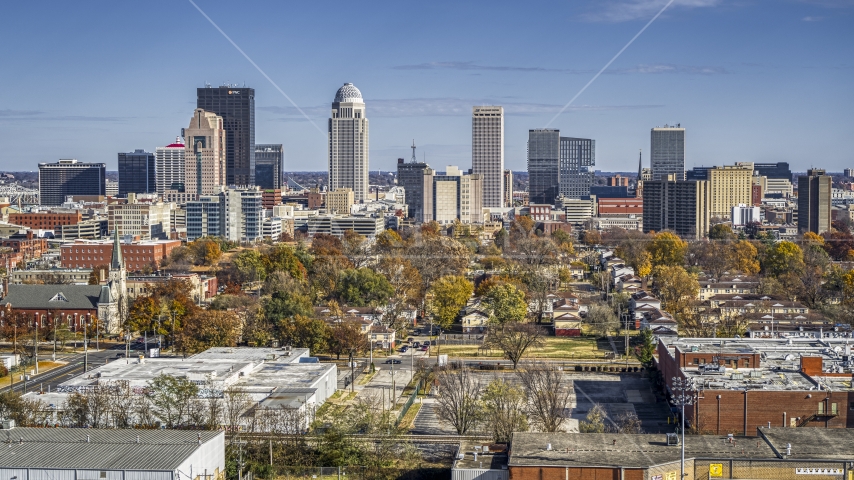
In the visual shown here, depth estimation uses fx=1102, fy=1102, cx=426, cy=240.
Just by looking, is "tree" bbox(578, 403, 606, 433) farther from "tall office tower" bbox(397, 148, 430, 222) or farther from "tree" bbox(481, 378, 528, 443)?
"tall office tower" bbox(397, 148, 430, 222)

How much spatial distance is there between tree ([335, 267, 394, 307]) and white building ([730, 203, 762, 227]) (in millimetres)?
82789

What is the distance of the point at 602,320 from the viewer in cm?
5416

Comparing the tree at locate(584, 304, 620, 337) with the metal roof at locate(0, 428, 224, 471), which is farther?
the tree at locate(584, 304, 620, 337)

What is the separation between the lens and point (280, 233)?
115250 millimetres

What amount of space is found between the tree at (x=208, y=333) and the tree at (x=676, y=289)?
23083 millimetres

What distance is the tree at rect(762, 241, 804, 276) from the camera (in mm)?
73062

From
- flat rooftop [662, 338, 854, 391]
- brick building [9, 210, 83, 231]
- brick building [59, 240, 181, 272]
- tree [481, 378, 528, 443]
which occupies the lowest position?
tree [481, 378, 528, 443]

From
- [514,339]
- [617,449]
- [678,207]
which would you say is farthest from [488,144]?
[617,449]

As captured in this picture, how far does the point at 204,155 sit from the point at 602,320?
12257cm

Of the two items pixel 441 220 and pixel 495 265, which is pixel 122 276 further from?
pixel 441 220

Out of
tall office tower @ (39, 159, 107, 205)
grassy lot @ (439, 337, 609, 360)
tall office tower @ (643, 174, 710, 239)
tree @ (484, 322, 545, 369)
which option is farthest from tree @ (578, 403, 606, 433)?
tall office tower @ (39, 159, 107, 205)

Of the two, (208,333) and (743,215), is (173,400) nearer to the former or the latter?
(208,333)

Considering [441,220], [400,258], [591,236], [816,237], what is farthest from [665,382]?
[441,220]

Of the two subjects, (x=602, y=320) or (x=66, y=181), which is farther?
(x=66, y=181)
